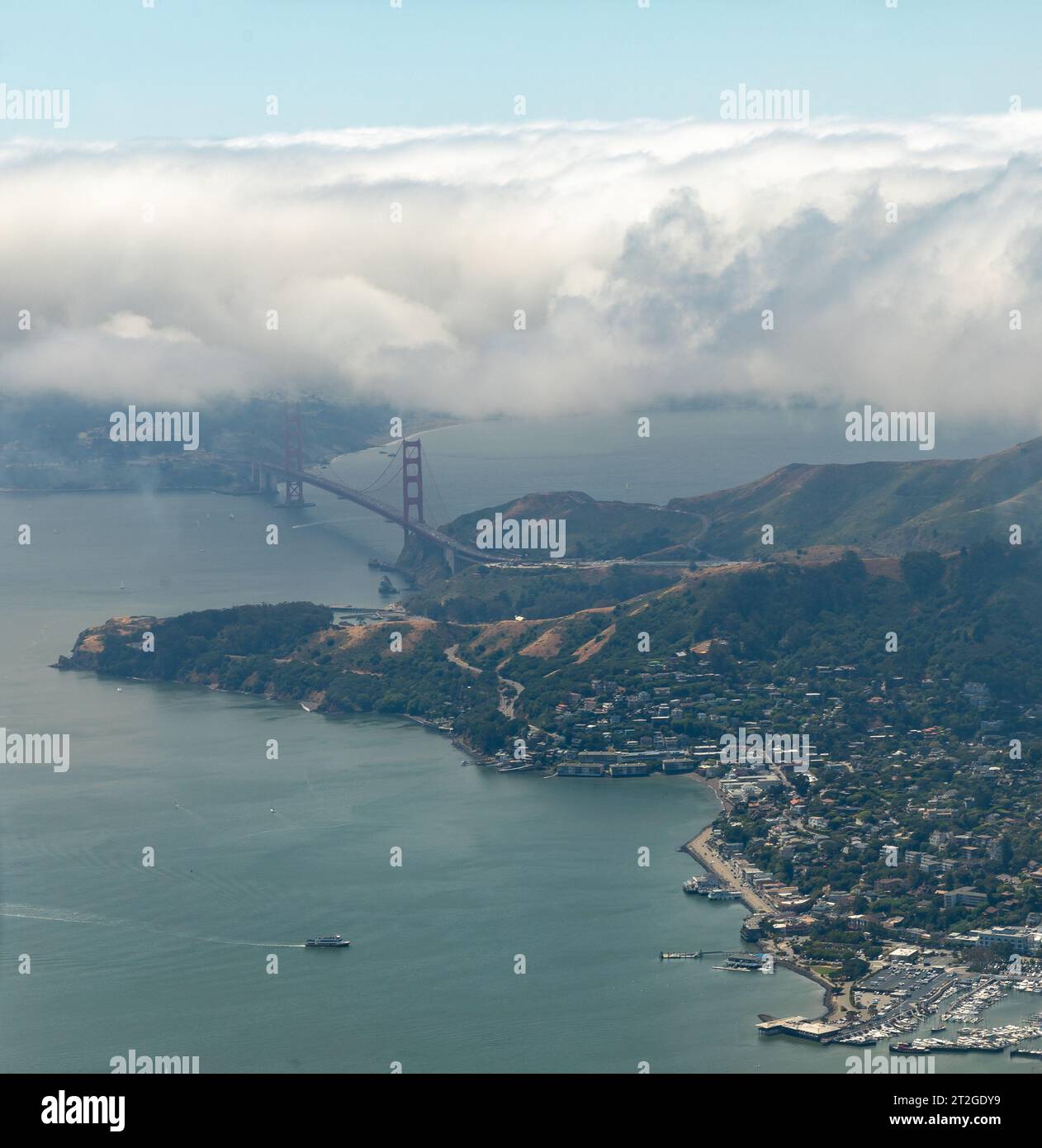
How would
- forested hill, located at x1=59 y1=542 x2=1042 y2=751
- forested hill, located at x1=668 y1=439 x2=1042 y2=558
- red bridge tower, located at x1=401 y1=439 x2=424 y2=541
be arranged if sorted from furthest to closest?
red bridge tower, located at x1=401 y1=439 x2=424 y2=541 < forested hill, located at x1=668 y1=439 x2=1042 y2=558 < forested hill, located at x1=59 y1=542 x2=1042 y2=751

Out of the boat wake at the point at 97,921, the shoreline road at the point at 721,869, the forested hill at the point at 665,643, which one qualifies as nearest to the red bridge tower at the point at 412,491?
the forested hill at the point at 665,643

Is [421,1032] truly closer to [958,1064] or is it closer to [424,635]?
[958,1064]

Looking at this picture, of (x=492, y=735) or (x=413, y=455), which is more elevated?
(x=413, y=455)

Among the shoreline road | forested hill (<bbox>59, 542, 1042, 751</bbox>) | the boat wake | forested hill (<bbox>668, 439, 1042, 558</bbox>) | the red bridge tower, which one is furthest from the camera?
the red bridge tower

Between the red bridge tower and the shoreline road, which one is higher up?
the red bridge tower

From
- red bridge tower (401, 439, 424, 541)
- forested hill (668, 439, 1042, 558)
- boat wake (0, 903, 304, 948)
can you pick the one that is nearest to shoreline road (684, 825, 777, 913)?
boat wake (0, 903, 304, 948)

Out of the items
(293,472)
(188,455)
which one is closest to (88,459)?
(188,455)

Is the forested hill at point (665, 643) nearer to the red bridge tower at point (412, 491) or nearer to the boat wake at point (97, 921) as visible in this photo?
the boat wake at point (97, 921)

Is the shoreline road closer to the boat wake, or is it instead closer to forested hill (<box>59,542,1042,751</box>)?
the boat wake
